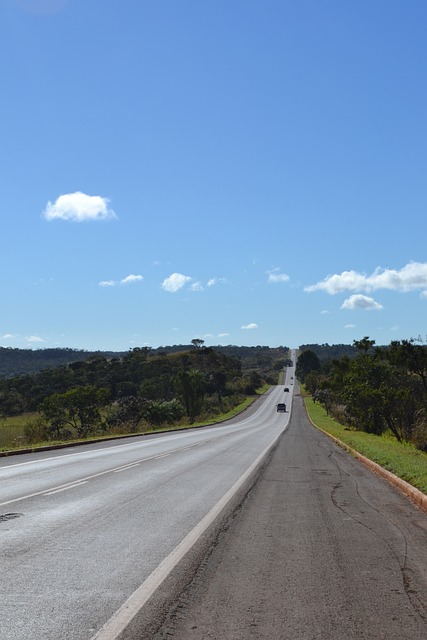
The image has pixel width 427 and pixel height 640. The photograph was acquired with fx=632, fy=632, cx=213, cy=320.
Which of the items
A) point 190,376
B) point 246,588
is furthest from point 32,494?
point 190,376

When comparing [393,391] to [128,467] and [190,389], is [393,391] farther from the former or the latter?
[190,389]

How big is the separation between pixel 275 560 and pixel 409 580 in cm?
145

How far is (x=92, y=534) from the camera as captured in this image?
27.0 feet

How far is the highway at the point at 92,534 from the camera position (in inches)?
201

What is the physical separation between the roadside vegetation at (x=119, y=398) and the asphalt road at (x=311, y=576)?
1881cm

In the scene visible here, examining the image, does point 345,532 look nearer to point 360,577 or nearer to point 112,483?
point 360,577

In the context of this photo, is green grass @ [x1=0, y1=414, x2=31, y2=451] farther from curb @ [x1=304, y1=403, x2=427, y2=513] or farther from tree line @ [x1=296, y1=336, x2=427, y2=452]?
tree line @ [x1=296, y1=336, x2=427, y2=452]

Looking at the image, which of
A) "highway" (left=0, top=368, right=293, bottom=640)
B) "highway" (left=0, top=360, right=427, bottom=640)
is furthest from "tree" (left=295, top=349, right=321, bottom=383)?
"highway" (left=0, top=360, right=427, bottom=640)

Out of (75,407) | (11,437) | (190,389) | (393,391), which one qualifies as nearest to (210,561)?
(393,391)

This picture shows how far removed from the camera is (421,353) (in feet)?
119

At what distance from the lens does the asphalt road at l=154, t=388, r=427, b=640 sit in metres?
4.83

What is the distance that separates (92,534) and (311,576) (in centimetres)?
322

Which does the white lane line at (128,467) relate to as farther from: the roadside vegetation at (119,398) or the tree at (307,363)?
the tree at (307,363)

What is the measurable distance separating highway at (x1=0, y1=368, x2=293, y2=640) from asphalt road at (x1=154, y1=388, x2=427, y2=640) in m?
0.51
